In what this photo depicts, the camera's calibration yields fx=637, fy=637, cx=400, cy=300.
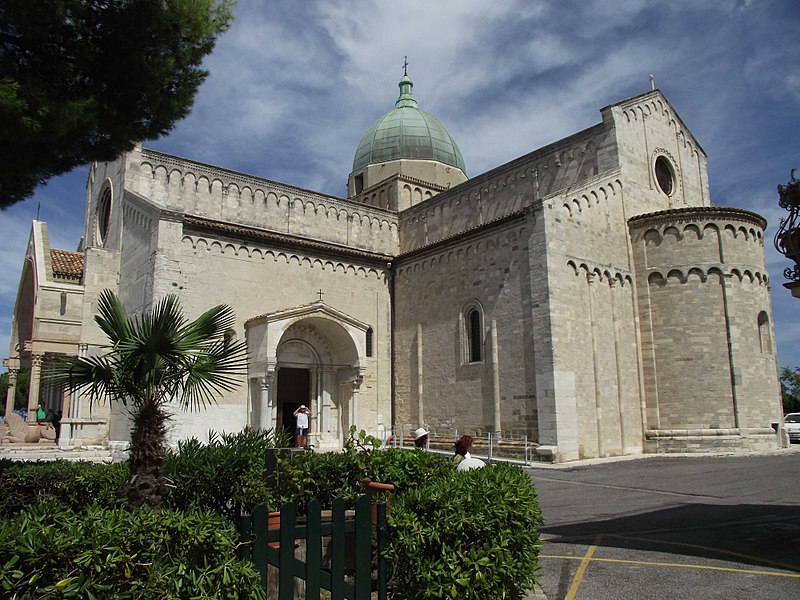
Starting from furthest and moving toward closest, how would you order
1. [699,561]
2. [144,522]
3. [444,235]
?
[444,235]
[699,561]
[144,522]

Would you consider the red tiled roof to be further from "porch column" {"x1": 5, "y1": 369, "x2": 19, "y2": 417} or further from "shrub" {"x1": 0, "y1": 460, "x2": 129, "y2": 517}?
"shrub" {"x1": 0, "y1": 460, "x2": 129, "y2": 517}

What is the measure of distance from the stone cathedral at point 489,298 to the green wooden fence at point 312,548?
13639 mm

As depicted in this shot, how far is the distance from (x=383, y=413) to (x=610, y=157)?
12078mm

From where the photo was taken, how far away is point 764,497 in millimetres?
11438

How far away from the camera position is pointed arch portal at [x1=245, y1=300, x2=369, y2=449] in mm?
21250

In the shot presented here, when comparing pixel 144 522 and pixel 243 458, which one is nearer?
pixel 144 522

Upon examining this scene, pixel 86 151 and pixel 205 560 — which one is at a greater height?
pixel 86 151

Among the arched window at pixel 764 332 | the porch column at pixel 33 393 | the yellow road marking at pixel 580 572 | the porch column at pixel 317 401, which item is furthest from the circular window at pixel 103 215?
the arched window at pixel 764 332

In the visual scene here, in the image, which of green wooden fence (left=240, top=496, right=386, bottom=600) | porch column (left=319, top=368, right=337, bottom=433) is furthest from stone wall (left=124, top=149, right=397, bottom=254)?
green wooden fence (left=240, top=496, right=386, bottom=600)

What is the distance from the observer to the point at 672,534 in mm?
8484

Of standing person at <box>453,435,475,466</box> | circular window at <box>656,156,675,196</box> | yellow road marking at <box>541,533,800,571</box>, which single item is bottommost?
yellow road marking at <box>541,533,800,571</box>

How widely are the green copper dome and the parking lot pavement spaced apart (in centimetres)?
1991

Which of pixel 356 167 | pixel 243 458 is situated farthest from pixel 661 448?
pixel 356 167

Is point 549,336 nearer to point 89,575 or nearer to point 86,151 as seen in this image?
point 86,151
